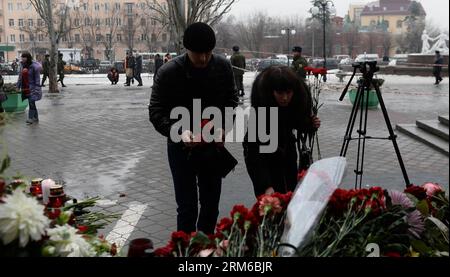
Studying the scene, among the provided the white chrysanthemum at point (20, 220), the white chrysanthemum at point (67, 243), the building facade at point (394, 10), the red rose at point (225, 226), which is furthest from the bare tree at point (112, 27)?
A: the white chrysanthemum at point (20, 220)

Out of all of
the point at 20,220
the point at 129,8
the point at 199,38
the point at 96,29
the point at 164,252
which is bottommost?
the point at 164,252

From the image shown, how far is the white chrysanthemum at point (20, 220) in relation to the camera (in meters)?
1.36

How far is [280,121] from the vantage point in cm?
324

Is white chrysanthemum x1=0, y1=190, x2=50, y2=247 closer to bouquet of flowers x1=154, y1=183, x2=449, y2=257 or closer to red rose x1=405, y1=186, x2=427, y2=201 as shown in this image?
bouquet of flowers x1=154, y1=183, x2=449, y2=257

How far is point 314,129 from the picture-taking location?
3469mm

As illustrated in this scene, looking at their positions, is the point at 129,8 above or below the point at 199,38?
above

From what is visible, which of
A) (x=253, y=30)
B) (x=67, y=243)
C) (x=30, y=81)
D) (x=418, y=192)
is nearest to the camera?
(x=67, y=243)

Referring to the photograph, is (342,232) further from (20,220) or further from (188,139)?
(188,139)

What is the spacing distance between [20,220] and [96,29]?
78.5 metres

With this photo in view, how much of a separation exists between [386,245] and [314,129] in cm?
163

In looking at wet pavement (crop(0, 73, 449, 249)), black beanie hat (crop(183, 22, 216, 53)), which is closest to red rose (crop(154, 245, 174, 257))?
wet pavement (crop(0, 73, 449, 249))

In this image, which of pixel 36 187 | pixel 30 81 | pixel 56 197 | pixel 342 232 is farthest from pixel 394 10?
pixel 342 232

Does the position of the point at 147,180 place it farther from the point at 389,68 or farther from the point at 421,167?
the point at 389,68

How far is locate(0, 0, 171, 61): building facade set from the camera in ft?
238
